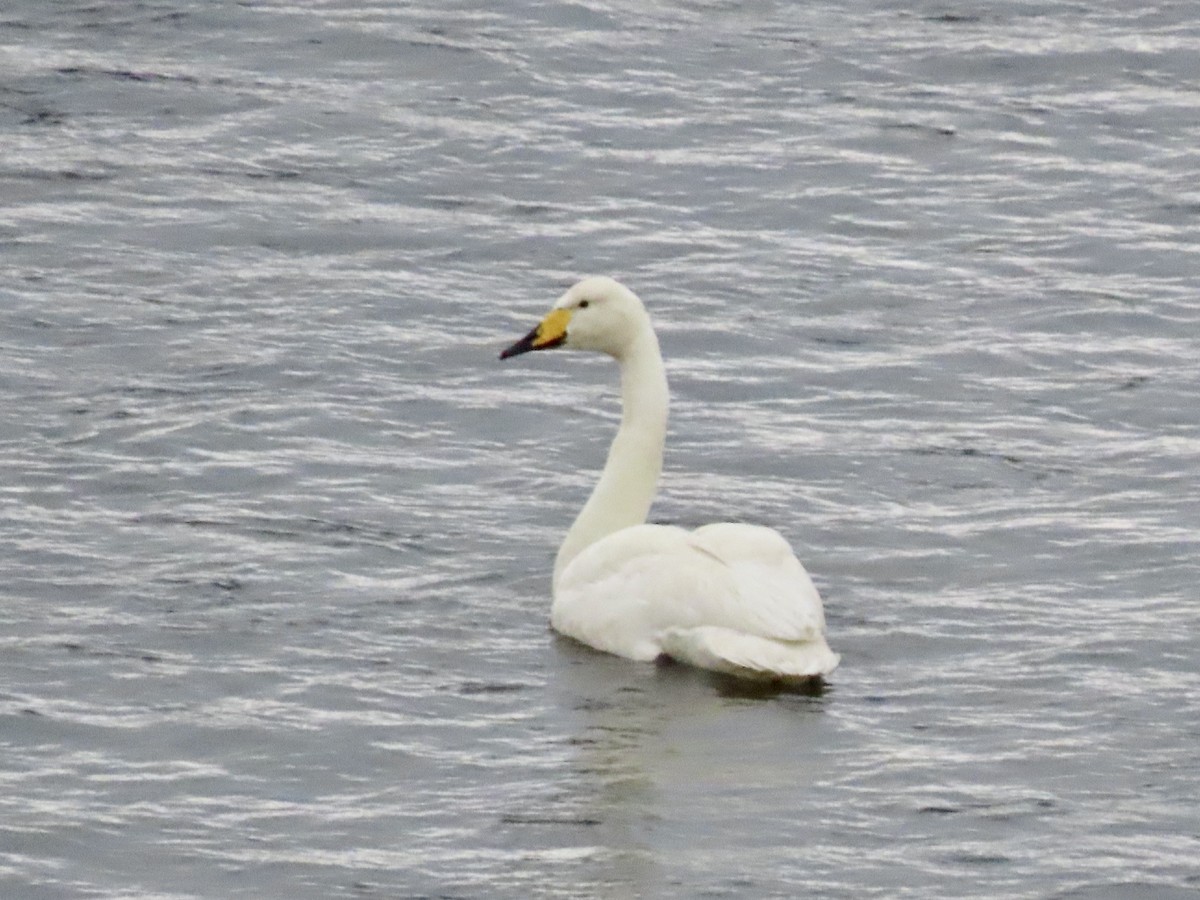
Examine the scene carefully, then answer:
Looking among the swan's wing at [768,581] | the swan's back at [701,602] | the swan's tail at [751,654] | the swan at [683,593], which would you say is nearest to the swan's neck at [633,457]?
the swan at [683,593]

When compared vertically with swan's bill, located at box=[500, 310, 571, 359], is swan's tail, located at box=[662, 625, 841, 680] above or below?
below

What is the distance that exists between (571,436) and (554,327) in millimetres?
1804

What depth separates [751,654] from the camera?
1206 cm

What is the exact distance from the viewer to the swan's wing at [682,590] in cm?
1213

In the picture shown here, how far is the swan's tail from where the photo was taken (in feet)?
39.3

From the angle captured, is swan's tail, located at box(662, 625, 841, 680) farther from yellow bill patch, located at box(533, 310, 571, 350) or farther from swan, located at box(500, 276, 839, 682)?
yellow bill patch, located at box(533, 310, 571, 350)

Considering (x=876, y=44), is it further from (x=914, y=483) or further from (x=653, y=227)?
(x=914, y=483)

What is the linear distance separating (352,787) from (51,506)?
11.8ft

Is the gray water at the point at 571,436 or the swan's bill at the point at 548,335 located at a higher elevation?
the swan's bill at the point at 548,335

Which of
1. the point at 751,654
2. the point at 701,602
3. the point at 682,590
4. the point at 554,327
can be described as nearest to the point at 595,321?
the point at 554,327

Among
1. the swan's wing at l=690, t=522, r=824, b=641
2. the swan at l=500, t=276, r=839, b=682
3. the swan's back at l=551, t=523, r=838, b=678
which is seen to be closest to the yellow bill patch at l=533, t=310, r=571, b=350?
the swan at l=500, t=276, r=839, b=682

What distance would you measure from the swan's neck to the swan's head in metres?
0.06

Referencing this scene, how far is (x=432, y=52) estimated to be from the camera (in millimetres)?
22391

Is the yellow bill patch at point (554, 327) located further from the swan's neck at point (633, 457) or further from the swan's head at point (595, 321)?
the swan's neck at point (633, 457)
